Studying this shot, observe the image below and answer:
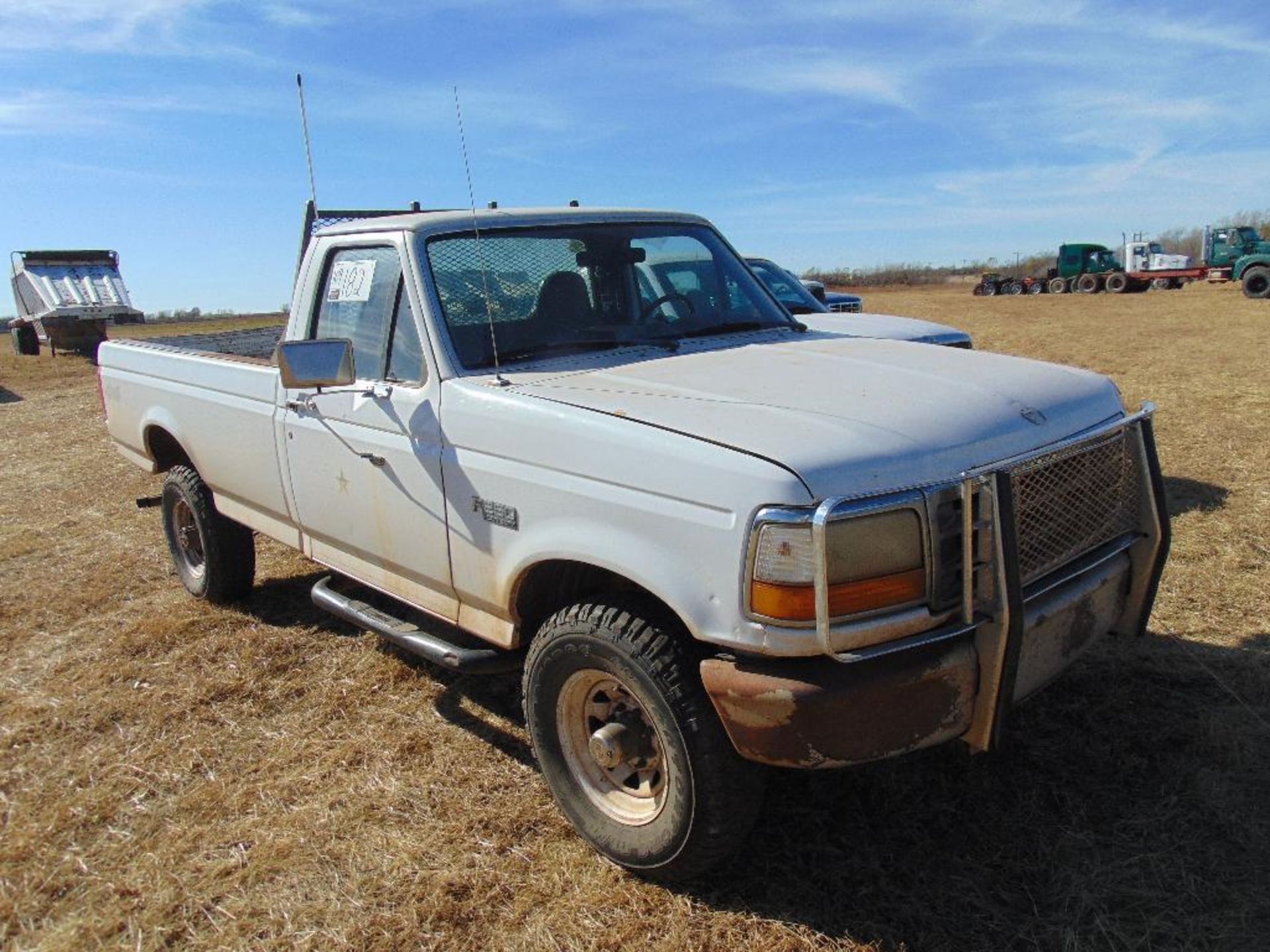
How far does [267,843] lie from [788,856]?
1.71m

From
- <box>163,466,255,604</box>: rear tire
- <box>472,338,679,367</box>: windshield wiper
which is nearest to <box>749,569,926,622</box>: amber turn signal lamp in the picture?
<box>472,338,679,367</box>: windshield wiper

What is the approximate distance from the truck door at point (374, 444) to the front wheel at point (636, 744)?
654 millimetres

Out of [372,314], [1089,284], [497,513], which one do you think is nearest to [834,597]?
[497,513]

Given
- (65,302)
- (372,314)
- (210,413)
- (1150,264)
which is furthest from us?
(1150,264)

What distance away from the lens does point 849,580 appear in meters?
2.31

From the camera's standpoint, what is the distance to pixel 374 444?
3.51 meters

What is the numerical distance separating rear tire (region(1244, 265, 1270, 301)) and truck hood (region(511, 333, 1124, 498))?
3210 centimetres

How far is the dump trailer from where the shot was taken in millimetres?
24016

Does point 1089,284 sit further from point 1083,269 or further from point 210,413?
point 210,413

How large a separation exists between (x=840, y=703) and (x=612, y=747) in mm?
789

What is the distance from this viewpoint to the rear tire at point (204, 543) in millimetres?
5117

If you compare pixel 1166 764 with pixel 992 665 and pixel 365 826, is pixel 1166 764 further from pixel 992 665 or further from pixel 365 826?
pixel 365 826

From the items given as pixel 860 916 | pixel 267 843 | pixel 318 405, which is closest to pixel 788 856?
pixel 860 916

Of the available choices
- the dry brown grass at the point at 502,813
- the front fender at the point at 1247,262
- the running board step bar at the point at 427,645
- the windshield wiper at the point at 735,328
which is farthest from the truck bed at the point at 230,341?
the front fender at the point at 1247,262
